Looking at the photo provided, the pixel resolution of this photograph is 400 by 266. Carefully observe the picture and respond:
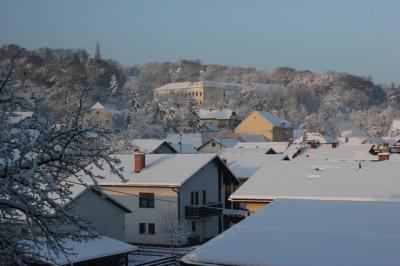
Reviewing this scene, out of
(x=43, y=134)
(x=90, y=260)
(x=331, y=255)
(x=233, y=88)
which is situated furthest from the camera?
(x=233, y=88)

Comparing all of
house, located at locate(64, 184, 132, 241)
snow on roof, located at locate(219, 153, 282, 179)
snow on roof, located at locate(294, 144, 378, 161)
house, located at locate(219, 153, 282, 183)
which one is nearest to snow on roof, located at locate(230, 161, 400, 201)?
house, located at locate(64, 184, 132, 241)

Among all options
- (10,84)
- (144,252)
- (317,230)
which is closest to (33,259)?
(10,84)

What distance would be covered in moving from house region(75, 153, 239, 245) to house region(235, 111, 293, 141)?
6081 cm

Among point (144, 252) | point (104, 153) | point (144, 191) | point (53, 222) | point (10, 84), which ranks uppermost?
point (10, 84)

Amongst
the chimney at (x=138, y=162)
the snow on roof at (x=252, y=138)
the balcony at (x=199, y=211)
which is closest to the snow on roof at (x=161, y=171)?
the chimney at (x=138, y=162)

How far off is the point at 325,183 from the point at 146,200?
10.5m

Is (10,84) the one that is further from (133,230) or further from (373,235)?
(133,230)

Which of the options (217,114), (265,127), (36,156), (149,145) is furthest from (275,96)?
(36,156)

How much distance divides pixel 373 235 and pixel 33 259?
5.36 metres

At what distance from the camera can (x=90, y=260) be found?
778 inches

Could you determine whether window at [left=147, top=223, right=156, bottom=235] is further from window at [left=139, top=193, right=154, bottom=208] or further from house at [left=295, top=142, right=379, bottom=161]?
house at [left=295, top=142, right=379, bottom=161]

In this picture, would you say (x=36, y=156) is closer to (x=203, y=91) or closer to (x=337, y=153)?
(x=337, y=153)

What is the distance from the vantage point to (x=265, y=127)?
93875 millimetres

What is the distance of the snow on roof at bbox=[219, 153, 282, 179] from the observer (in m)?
39.8
